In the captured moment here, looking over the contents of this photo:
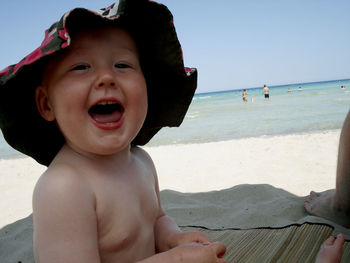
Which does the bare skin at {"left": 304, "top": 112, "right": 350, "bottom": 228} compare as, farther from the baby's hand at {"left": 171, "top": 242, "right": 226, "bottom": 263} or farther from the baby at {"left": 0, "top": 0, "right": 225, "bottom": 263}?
the baby's hand at {"left": 171, "top": 242, "right": 226, "bottom": 263}

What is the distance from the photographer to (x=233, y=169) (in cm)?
430

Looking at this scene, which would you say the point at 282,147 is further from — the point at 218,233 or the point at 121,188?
the point at 121,188

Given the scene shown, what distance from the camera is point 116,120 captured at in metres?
Answer: 1.08

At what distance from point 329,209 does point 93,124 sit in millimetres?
1918

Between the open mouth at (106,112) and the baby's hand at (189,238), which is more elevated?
the open mouth at (106,112)

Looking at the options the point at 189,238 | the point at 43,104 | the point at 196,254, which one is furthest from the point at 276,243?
the point at 43,104

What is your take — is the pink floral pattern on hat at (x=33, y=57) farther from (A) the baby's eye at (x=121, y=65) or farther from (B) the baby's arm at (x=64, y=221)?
(B) the baby's arm at (x=64, y=221)

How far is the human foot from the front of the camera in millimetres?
2109

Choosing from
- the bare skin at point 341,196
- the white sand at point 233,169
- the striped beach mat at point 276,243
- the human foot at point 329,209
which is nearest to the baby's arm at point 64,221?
the striped beach mat at point 276,243

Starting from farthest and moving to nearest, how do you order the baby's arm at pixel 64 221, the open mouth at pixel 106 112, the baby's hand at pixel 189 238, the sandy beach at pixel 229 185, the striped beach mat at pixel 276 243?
the sandy beach at pixel 229 185, the striped beach mat at pixel 276 243, the baby's hand at pixel 189 238, the open mouth at pixel 106 112, the baby's arm at pixel 64 221

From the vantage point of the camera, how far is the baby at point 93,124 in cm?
97

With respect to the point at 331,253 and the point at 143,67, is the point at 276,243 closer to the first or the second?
the point at 331,253

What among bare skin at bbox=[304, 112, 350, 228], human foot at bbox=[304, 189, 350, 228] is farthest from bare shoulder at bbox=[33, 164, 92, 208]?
human foot at bbox=[304, 189, 350, 228]

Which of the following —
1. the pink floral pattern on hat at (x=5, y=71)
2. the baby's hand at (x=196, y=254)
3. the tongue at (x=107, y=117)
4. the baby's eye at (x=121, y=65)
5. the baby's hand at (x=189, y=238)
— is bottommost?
the baby's hand at (x=189, y=238)
